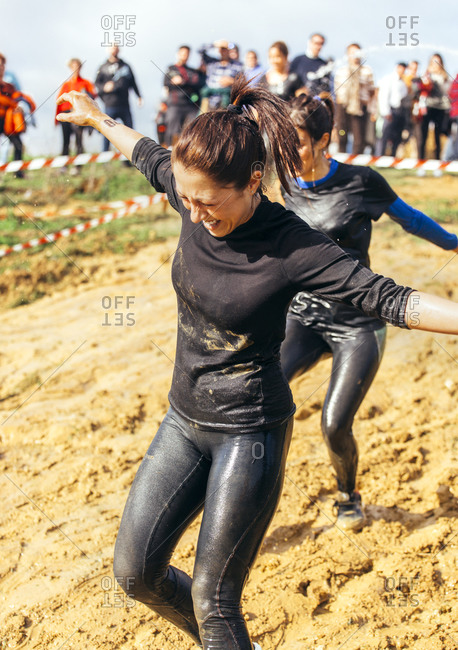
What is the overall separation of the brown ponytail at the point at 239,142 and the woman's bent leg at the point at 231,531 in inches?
35.8

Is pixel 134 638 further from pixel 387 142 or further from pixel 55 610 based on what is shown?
pixel 387 142

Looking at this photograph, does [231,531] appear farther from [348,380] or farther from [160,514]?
[348,380]

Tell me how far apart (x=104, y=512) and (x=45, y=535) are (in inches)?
15.3

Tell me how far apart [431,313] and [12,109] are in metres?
8.78

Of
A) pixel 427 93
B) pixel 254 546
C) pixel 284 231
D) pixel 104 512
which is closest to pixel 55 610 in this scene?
pixel 104 512

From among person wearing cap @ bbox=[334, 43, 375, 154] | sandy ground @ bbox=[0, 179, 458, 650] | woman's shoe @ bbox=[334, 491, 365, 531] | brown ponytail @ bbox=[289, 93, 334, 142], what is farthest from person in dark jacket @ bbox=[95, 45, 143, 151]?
woman's shoe @ bbox=[334, 491, 365, 531]

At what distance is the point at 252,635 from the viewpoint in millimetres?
3164

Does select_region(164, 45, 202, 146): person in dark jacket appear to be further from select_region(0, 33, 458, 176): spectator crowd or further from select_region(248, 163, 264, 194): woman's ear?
select_region(248, 163, 264, 194): woman's ear

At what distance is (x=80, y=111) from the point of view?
2.96 m

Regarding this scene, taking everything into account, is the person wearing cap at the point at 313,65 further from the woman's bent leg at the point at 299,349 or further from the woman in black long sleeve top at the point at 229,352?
the woman in black long sleeve top at the point at 229,352

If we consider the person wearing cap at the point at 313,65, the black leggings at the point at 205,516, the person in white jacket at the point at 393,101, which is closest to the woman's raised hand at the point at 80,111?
the black leggings at the point at 205,516

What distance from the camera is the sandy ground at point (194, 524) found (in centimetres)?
324

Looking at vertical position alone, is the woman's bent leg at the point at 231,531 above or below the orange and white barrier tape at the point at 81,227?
above

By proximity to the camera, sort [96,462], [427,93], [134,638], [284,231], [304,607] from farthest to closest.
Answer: [427,93]
[96,462]
[304,607]
[134,638]
[284,231]
